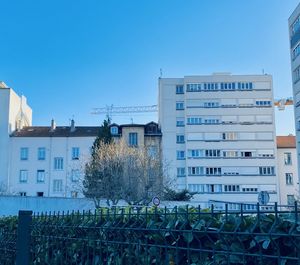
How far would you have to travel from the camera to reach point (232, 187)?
54812mm

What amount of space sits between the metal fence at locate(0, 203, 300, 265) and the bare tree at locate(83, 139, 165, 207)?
30.0 m

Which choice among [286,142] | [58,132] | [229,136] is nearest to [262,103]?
[229,136]

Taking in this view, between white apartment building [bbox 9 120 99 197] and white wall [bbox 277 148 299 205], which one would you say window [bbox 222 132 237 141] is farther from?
white apartment building [bbox 9 120 99 197]

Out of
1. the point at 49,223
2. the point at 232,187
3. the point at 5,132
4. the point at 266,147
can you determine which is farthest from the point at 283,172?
the point at 49,223

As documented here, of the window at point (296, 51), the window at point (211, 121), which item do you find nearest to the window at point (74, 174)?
the window at point (211, 121)

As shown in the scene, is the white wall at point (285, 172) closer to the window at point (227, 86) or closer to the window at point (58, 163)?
the window at point (227, 86)

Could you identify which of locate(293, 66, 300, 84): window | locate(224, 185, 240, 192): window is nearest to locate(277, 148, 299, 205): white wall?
locate(224, 185, 240, 192): window

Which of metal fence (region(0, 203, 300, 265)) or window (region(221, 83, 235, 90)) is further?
window (region(221, 83, 235, 90))

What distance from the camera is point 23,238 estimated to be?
473 centimetres

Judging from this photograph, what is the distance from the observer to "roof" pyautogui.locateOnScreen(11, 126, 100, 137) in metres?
52.4

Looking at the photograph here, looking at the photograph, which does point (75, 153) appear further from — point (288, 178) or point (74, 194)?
point (288, 178)

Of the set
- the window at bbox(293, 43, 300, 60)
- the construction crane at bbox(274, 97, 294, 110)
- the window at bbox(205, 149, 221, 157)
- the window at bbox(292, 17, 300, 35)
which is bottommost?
the window at bbox(205, 149, 221, 157)

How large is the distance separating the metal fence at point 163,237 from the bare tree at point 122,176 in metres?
30.0

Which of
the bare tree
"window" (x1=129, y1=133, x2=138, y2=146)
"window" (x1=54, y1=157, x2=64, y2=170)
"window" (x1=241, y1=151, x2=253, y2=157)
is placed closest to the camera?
the bare tree
